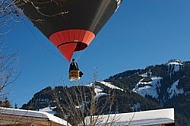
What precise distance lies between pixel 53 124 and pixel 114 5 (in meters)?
6.87

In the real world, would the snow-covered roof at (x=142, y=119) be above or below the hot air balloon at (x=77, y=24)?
below

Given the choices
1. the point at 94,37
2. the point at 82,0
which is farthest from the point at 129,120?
the point at 82,0

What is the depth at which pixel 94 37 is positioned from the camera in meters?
10.5

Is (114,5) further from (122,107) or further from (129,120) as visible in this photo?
(122,107)

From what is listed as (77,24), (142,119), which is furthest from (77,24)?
(142,119)

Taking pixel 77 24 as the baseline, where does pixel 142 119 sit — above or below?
below

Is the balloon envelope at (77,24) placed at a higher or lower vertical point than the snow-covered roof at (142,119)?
higher

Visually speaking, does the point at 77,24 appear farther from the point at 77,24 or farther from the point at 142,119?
the point at 142,119

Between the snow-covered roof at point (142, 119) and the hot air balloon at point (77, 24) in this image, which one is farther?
the snow-covered roof at point (142, 119)

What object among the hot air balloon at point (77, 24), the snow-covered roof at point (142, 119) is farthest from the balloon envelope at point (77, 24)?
the snow-covered roof at point (142, 119)

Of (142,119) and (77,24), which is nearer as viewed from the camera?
(77,24)

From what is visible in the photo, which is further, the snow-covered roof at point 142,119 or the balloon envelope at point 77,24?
the snow-covered roof at point 142,119

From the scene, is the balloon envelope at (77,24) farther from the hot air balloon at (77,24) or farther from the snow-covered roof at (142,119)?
the snow-covered roof at (142,119)

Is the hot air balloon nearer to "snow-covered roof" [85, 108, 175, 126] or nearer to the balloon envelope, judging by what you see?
the balloon envelope
